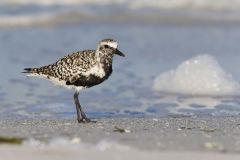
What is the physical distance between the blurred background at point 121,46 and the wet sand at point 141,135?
1.18 meters

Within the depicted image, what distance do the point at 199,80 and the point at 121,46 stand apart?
4.76 meters

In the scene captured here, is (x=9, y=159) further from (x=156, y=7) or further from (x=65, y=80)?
(x=156, y=7)

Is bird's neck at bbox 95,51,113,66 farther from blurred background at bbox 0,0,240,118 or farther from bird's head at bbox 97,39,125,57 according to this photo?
blurred background at bbox 0,0,240,118

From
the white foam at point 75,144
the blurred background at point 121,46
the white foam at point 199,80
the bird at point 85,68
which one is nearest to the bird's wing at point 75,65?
the bird at point 85,68

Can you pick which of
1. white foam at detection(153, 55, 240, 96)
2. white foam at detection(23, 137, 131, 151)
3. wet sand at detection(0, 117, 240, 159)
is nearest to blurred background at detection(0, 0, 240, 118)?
white foam at detection(153, 55, 240, 96)

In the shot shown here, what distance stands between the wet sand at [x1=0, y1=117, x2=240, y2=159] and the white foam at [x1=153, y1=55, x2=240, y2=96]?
6.45 feet

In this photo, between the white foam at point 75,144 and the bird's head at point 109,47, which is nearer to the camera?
the white foam at point 75,144

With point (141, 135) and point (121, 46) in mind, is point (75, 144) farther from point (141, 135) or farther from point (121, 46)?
point (121, 46)

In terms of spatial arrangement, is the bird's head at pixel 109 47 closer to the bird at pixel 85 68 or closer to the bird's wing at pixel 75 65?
the bird at pixel 85 68

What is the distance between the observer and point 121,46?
1556 cm

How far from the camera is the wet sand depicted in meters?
5.96

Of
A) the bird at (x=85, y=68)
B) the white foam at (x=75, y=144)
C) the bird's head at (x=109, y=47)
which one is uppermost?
the bird's head at (x=109, y=47)

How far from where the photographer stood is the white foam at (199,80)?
35.4 ft

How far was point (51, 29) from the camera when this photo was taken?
19.1 meters
